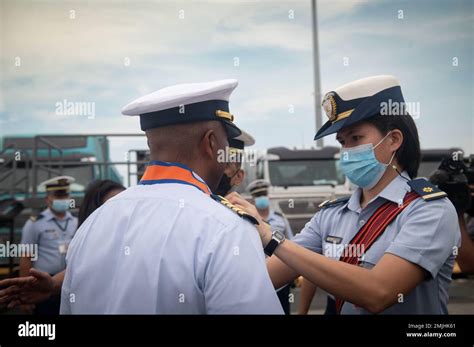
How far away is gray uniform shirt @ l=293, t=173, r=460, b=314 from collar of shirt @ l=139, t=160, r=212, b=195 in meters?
0.72

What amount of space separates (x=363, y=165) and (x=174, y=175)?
86cm

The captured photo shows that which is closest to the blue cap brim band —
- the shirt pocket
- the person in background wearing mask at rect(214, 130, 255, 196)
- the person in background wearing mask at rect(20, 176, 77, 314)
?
the person in background wearing mask at rect(214, 130, 255, 196)

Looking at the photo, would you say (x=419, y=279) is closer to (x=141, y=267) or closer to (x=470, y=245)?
(x=470, y=245)

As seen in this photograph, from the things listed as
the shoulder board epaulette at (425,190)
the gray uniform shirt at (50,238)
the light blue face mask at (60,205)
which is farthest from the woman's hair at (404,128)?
the light blue face mask at (60,205)

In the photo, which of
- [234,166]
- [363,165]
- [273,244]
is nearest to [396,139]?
[363,165]

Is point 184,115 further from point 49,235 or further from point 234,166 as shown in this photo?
point 49,235

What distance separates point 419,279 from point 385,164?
46 cm

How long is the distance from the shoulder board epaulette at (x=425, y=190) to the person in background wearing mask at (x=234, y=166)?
765 mm

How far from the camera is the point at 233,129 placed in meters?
1.55

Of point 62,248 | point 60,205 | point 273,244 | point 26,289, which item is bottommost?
point 62,248

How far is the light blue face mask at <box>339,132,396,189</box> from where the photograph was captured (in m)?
1.96

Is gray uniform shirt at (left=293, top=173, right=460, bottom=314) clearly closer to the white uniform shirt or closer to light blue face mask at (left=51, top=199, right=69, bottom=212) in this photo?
the white uniform shirt

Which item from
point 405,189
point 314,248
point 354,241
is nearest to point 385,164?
point 405,189

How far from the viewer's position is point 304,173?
8039 millimetres
